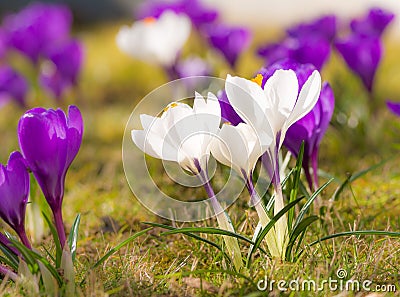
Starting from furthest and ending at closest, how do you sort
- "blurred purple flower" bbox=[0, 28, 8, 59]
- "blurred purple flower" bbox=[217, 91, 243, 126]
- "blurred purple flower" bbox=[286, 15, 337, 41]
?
"blurred purple flower" bbox=[0, 28, 8, 59], "blurred purple flower" bbox=[286, 15, 337, 41], "blurred purple flower" bbox=[217, 91, 243, 126]

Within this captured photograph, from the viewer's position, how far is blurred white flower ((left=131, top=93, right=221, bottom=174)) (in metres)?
1.34

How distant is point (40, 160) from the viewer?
4.50 ft

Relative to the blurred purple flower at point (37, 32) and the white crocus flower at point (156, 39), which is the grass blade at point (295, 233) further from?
the blurred purple flower at point (37, 32)

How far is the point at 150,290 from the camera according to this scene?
143 cm

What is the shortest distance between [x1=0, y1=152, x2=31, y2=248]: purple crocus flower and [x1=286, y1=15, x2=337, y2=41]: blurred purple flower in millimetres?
1597

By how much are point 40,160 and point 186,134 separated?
0.99 feet

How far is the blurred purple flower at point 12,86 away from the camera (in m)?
3.63

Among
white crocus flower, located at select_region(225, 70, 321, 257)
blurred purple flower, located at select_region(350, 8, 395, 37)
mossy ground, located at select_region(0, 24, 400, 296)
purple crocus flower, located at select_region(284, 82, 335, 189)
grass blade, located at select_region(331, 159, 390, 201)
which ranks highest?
white crocus flower, located at select_region(225, 70, 321, 257)

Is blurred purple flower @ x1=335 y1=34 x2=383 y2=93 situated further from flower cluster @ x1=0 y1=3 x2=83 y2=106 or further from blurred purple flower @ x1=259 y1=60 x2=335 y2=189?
flower cluster @ x1=0 y1=3 x2=83 y2=106

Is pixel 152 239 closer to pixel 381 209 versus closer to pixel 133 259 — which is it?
pixel 133 259

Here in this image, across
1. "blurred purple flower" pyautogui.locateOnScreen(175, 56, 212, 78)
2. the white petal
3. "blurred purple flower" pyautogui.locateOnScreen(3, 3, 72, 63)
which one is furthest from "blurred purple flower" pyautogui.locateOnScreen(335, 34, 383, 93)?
"blurred purple flower" pyautogui.locateOnScreen(3, 3, 72, 63)

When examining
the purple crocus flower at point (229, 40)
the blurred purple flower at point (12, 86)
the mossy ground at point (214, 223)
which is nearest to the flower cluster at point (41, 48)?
the blurred purple flower at point (12, 86)

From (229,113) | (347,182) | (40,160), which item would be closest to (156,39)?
(347,182)

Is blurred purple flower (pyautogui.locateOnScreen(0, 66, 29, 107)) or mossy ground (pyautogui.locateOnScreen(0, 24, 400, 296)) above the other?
blurred purple flower (pyautogui.locateOnScreen(0, 66, 29, 107))
